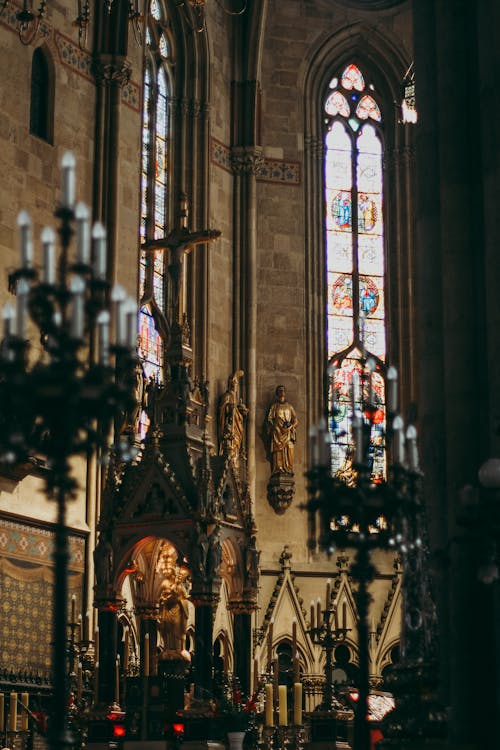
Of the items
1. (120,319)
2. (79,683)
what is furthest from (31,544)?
(120,319)

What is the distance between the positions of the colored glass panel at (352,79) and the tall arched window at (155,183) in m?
5.00

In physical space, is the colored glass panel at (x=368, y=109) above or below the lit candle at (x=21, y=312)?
above

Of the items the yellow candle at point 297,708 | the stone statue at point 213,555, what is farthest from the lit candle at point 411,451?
the yellow candle at point 297,708

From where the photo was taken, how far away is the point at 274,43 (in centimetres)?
3180

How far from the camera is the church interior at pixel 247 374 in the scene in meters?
11.3

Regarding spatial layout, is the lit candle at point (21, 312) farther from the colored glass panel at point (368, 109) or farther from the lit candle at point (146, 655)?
the colored glass panel at point (368, 109)

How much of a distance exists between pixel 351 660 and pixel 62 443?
20.4m

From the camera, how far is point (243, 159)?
100ft

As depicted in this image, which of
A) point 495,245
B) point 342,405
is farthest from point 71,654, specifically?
point 342,405

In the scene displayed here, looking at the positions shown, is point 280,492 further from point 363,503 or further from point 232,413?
point 363,503

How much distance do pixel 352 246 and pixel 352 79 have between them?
4.17 metres

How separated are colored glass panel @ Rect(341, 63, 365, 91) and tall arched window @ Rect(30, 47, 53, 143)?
9.80 metres

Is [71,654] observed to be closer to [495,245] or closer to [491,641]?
[491,641]

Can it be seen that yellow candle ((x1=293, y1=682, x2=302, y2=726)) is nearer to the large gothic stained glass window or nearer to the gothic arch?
the large gothic stained glass window
